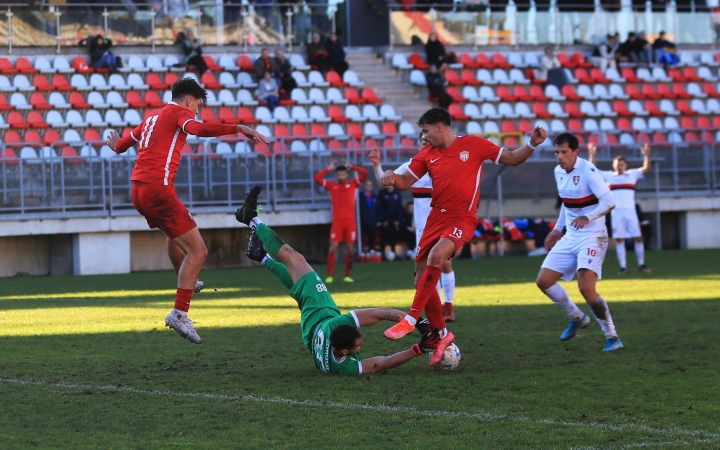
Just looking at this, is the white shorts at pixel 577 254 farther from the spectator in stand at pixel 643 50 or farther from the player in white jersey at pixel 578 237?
the spectator in stand at pixel 643 50

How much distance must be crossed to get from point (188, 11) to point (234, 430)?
2216 centimetres

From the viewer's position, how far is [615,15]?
3075 cm

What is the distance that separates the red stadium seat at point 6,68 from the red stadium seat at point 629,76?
16.4 metres

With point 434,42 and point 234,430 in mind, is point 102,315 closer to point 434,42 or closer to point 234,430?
point 234,430

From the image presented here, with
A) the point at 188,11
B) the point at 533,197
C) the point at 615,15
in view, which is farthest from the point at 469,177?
the point at 615,15

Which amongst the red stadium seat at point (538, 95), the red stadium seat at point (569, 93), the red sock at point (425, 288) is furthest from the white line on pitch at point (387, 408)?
the red stadium seat at point (569, 93)

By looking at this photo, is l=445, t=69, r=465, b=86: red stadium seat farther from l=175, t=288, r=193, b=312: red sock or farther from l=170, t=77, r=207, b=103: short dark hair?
l=175, t=288, r=193, b=312: red sock

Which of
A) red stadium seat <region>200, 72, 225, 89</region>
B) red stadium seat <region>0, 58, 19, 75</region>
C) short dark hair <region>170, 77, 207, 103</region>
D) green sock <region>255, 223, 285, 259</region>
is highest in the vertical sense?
red stadium seat <region>0, 58, 19, 75</region>

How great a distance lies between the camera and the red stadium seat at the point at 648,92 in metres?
29.5

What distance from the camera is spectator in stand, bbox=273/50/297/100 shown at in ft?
85.4

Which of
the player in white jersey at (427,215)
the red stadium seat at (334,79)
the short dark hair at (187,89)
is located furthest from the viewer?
the red stadium seat at (334,79)

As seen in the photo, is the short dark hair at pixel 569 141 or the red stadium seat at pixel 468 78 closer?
the short dark hair at pixel 569 141

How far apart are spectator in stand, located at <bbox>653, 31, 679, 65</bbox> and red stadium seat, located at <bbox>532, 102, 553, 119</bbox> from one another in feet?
15.8

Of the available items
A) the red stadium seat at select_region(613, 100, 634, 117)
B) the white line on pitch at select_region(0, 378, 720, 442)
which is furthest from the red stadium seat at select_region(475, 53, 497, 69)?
the white line on pitch at select_region(0, 378, 720, 442)
